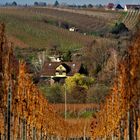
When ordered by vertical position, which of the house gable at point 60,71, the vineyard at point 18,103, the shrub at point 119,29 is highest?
the vineyard at point 18,103

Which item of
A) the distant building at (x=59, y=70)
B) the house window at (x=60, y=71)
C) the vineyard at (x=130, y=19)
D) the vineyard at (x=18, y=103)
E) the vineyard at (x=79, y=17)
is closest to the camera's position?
the vineyard at (x=18, y=103)

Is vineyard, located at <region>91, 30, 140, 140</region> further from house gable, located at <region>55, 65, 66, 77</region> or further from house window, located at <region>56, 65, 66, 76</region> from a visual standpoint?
house window, located at <region>56, 65, 66, 76</region>

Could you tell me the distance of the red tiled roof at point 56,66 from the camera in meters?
126

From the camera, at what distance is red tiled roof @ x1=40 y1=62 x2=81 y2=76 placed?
126m

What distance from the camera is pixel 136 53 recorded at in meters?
32.8

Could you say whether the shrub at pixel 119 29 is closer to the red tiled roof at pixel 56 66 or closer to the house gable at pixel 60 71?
the red tiled roof at pixel 56 66

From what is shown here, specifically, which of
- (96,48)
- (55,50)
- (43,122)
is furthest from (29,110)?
(55,50)

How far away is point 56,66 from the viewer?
429 feet

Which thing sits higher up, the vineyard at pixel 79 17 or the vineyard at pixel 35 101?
the vineyard at pixel 35 101

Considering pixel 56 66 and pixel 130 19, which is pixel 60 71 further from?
pixel 130 19

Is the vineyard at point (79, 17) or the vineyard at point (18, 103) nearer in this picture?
the vineyard at point (18, 103)

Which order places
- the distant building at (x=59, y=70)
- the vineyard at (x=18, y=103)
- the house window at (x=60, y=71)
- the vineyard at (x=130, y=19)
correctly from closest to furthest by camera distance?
the vineyard at (x=18, y=103)
the distant building at (x=59, y=70)
the house window at (x=60, y=71)
the vineyard at (x=130, y=19)

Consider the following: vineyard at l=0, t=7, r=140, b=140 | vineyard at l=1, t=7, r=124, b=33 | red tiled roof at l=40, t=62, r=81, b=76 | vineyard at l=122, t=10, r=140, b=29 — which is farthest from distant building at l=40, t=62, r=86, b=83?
vineyard at l=0, t=7, r=140, b=140

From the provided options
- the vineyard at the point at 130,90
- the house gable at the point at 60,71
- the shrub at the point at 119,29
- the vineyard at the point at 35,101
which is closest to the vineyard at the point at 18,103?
the vineyard at the point at 35,101
